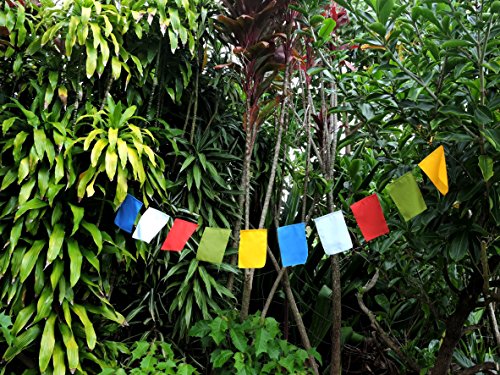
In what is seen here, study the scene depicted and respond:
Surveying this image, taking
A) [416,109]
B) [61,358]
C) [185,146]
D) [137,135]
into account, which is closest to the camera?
[416,109]

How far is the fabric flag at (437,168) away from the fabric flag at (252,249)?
0.70 metres

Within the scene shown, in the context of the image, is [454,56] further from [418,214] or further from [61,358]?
[61,358]

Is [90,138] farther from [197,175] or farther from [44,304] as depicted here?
[44,304]

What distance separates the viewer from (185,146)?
219 cm

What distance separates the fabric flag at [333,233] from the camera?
1816 millimetres

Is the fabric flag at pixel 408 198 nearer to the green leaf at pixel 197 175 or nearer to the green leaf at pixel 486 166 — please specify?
the green leaf at pixel 486 166

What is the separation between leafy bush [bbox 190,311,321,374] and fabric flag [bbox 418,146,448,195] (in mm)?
819

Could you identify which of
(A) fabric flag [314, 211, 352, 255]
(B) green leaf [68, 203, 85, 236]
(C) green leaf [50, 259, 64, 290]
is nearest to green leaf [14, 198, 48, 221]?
(B) green leaf [68, 203, 85, 236]

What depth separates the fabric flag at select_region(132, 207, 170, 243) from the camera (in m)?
1.88

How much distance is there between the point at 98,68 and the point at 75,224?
25.2 inches

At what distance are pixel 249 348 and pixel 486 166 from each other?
1071 millimetres

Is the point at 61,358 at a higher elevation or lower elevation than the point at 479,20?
lower

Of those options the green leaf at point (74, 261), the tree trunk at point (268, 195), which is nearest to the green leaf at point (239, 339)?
the tree trunk at point (268, 195)

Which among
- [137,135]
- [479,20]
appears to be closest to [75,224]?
[137,135]
